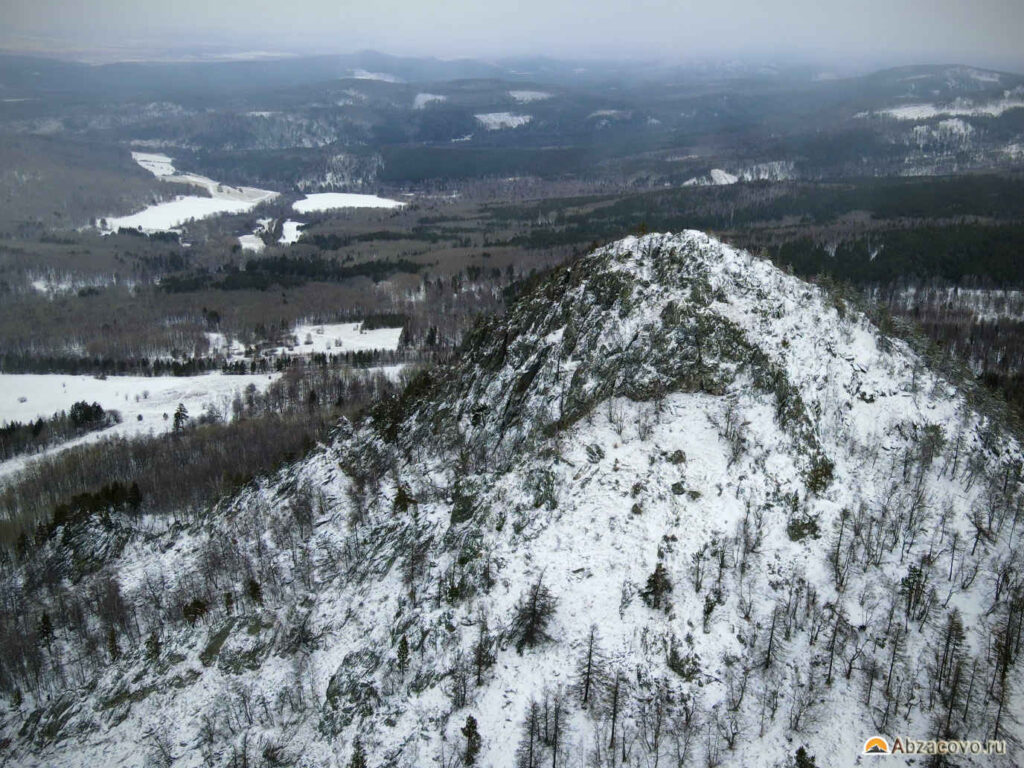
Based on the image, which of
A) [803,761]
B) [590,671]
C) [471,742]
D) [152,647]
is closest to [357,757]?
[471,742]

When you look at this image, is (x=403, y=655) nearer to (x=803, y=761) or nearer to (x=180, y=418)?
(x=803, y=761)

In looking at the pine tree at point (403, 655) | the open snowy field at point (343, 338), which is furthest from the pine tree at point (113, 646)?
the open snowy field at point (343, 338)

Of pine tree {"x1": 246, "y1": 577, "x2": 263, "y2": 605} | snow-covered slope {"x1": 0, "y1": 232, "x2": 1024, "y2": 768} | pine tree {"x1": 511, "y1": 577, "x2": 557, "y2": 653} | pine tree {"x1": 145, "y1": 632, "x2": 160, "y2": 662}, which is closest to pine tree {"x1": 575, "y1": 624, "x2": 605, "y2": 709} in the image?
snow-covered slope {"x1": 0, "y1": 232, "x2": 1024, "y2": 768}

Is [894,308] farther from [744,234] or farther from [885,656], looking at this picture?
[885,656]

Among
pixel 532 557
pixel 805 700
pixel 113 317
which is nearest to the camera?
pixel 805 700

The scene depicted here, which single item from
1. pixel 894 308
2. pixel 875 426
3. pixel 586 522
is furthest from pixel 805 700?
pixel 894 308

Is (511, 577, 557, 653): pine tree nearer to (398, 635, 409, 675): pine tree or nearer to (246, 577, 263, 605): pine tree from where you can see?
(398, 635, 409, 675): pine tree
